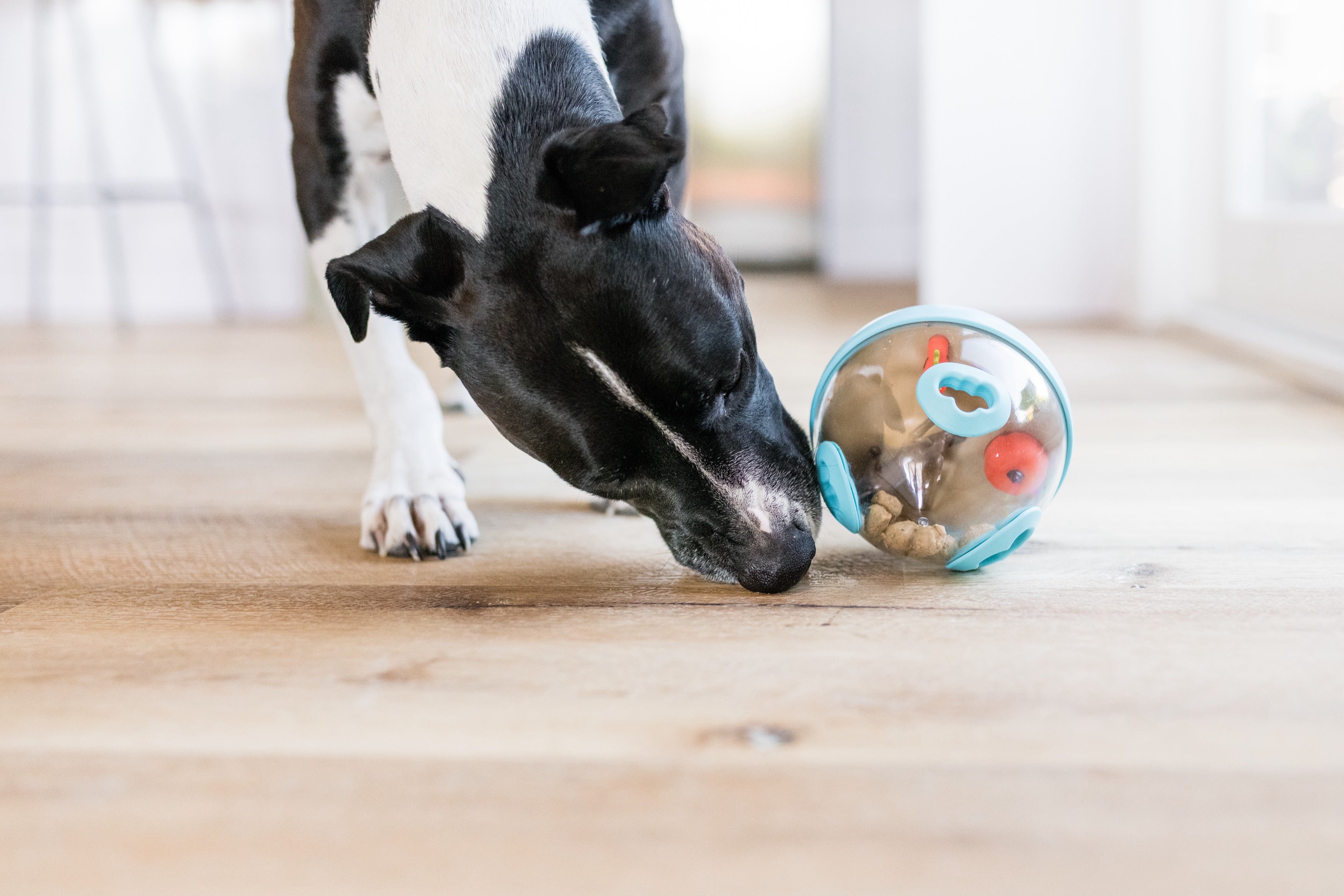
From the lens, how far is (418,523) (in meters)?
1.41

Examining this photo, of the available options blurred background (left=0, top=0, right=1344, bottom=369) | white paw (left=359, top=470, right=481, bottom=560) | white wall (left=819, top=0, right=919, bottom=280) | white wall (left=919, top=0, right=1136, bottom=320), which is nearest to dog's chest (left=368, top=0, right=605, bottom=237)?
white paw (left=359, top=470, right=481, bottom=560)

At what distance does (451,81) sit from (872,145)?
565 cm

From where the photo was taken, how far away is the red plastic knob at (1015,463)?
112 cm

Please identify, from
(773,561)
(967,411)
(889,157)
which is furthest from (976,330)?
(889,157)

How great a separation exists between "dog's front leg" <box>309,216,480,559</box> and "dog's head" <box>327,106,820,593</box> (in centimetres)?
28

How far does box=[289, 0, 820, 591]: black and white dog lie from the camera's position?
1.05 metres

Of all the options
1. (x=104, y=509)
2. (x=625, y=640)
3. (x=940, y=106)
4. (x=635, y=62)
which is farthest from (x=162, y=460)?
(x=940, y=106)

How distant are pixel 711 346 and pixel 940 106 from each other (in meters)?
2.86

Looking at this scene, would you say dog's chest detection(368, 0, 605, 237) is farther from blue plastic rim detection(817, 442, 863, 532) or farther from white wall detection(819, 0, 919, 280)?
white wall detection(819, 0, 919, 280)

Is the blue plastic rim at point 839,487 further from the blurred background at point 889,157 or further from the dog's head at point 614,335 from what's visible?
the blurred background at point 889,157

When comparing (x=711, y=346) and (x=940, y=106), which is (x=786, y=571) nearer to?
(x=711, y=346)

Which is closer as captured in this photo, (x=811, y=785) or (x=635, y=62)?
(x=811, y=785)

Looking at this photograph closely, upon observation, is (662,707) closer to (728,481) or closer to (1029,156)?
(728,481)

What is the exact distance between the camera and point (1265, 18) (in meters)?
2.94
